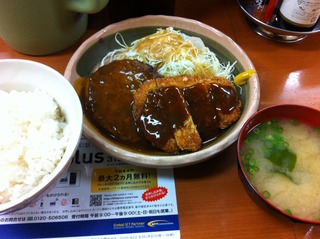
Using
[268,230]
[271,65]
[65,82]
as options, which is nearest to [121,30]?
[65,82]

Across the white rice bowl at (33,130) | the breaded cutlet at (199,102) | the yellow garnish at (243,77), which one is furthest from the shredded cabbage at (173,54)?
the white rice bowl at (33,130)

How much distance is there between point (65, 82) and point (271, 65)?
1.01 metres

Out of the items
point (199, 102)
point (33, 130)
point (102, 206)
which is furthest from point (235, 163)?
point (33, 130)

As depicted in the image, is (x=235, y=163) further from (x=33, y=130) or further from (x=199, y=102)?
(x=33, y=130)

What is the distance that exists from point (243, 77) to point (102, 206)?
2.49ft

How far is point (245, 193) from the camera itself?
1200mm

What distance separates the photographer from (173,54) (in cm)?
145

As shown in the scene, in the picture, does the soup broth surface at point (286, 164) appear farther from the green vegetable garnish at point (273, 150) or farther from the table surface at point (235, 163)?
the table surface at point (235, 163)

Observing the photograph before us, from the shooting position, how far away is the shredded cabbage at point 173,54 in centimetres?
143

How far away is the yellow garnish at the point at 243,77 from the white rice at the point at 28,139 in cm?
72

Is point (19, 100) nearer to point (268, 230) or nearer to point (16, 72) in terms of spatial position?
point (16, 72)

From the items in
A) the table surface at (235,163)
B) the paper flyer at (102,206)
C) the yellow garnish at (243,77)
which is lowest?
the paper flyer at (102,206)

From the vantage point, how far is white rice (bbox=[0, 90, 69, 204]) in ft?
3.15

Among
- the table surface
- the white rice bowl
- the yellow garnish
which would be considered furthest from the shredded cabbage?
the white rice bowl
